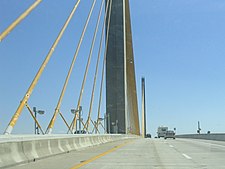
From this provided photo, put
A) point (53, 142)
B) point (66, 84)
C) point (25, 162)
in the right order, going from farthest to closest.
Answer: point (66, 84) → point (53, 142) → point (25, 162)

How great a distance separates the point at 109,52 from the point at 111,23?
3.61 metres

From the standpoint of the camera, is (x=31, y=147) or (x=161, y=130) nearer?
(x=31, y=147)

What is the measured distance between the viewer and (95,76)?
111ft

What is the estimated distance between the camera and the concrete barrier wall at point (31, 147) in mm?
12109

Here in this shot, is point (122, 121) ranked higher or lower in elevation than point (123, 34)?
lower

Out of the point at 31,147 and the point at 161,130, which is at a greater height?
the point at 161,130

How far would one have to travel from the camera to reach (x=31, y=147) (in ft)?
47.1

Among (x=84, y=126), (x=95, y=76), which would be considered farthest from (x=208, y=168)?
(x=95, y=76)

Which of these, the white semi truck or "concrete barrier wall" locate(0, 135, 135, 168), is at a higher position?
the white semi truck

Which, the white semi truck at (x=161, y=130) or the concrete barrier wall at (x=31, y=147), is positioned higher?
the white semi truck at (x=161, y=130)

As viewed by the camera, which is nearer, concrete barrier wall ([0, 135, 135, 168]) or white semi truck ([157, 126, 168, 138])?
A: concrete barrier wall ([0, 135, 135, 168])

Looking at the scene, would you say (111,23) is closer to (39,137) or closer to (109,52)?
(109,52)

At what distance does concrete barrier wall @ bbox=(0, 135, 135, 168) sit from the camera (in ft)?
39.7

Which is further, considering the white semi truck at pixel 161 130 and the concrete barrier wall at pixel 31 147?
the white semi truck at pixel 161 130
